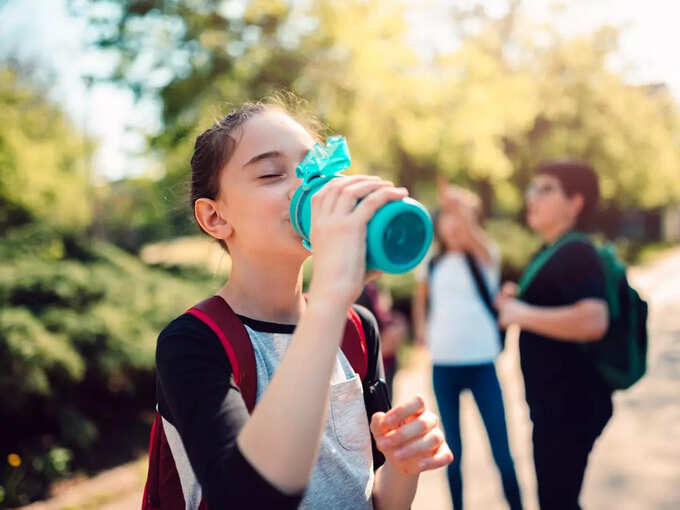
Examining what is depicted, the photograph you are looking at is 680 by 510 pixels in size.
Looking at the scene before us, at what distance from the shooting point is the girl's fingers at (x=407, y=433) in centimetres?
99

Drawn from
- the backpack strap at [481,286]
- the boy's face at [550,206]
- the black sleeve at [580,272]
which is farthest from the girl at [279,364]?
the backpack strap at [481,286]

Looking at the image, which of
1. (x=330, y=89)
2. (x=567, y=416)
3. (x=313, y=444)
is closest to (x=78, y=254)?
(x=330, y=89)

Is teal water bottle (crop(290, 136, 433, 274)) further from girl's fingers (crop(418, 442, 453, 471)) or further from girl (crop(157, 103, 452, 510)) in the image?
girl's fingers (crop(418, 442, 453, 471))

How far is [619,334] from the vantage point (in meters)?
2.50

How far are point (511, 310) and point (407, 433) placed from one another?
6.07 feet

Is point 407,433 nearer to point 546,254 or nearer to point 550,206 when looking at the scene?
point 546,254

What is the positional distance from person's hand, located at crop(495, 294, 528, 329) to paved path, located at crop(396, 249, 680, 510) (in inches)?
59.9

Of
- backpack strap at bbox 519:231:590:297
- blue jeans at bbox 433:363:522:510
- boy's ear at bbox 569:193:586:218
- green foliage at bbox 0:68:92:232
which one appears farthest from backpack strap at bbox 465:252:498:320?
green foliage at bbox 0:68:92:232

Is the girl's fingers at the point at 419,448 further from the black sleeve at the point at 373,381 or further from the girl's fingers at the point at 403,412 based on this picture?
the black sleeve at the point at 373,381

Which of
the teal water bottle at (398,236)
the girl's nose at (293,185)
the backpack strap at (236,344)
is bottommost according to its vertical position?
the backpack strap at (236,344)

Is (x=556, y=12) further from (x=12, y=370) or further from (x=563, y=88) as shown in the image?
(x=12, y=370)

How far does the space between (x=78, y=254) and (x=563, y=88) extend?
1484 centimetres

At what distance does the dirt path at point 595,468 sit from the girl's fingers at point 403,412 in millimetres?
2815

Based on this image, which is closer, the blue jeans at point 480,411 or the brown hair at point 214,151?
the brown hair at point 214,151
